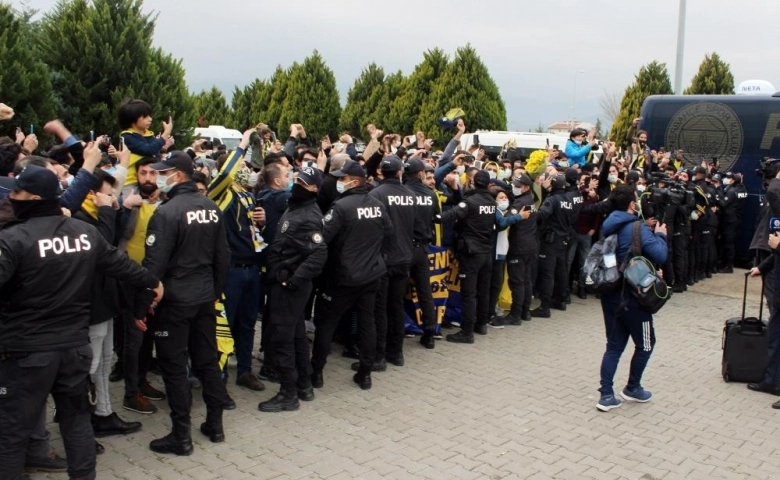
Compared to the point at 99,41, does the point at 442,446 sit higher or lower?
lower

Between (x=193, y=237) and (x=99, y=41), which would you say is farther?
(x=99, y=41)

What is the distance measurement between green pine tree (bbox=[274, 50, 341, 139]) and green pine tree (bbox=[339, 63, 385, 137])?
1.10 m

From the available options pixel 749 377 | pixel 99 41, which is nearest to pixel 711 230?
pixel 749 377

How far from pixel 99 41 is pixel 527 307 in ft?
30.2

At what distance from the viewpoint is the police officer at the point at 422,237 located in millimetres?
7660

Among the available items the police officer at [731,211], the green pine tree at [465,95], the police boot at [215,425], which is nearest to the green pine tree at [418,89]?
the green pine tree at [465,95]

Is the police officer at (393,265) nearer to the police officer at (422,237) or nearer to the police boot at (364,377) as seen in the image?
the police boot at (364,377)

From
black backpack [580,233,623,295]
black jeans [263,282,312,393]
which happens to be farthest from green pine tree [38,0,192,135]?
black backpack [580,233,623,295]

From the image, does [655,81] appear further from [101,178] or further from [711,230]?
[101,178]

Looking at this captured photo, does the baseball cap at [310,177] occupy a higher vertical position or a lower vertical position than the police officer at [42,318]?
higher


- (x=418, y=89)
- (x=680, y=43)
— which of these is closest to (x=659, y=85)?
(x=680, y=43)

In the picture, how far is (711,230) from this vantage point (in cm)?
1293

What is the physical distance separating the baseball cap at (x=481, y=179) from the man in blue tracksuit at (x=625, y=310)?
205 centimetres

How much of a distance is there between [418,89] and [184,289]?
86.8 feet
